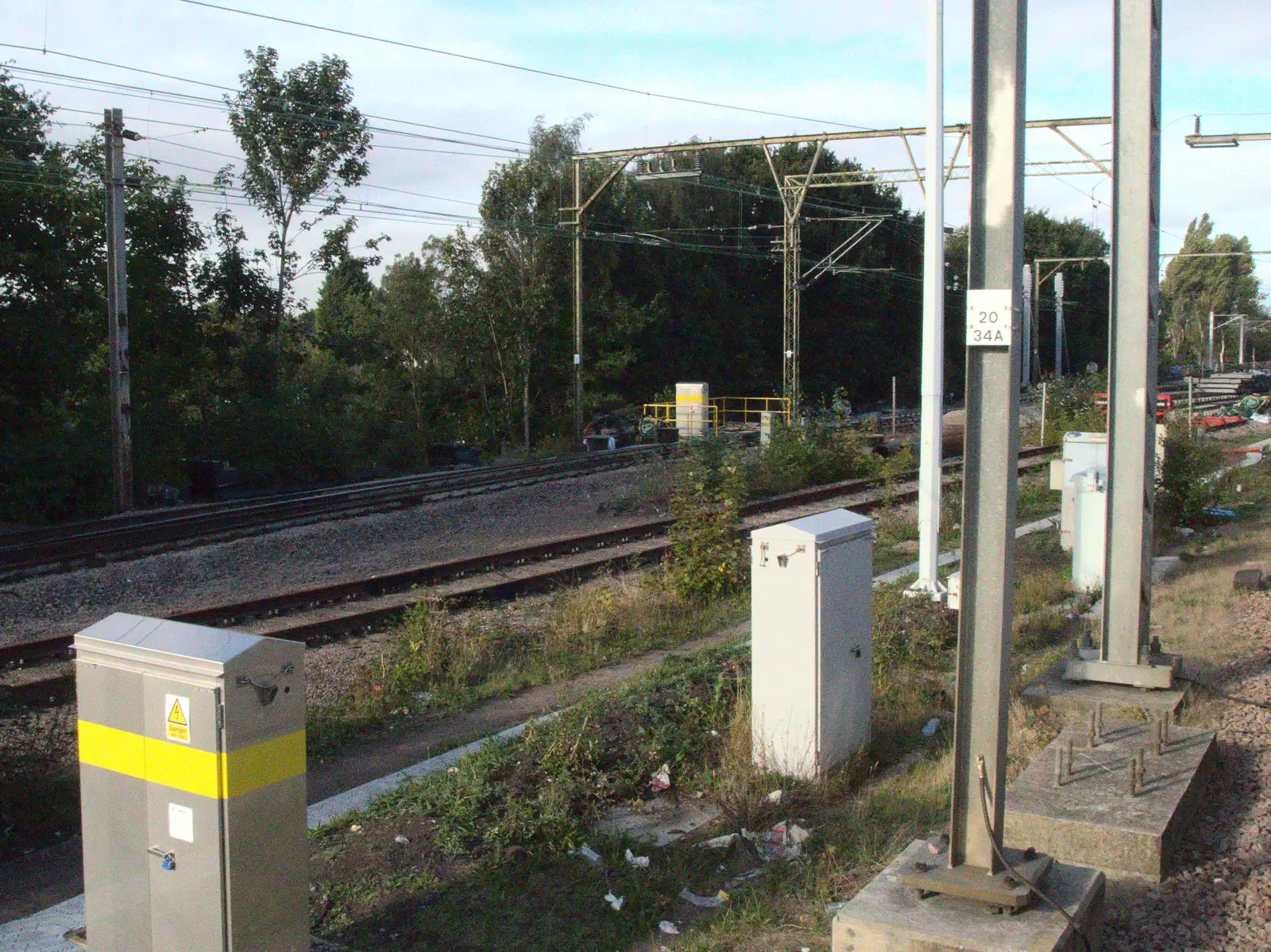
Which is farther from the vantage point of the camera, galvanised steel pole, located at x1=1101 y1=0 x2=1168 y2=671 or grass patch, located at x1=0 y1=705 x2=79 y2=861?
galvanised steel pole, located at x1=1101 y1=0 x2=1168 y2=671

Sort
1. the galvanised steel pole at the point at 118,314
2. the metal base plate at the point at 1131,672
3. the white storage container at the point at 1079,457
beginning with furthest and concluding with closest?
the galvanised steel pole at the point at 118,314 → the white storage container at the point at 1079,457 → the metal base plate at the point at 1131,672

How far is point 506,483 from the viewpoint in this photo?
21.9 metres

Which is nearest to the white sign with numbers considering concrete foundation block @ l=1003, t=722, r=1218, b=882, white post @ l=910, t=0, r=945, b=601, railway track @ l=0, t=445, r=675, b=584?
concrete foundation block @ l=1003, t=722, r=1218, b=882

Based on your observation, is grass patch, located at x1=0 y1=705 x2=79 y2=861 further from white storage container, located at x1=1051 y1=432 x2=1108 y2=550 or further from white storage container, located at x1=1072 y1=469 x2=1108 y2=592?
white storage container, located at x1=1051 y1=432 x2=1108 y2=550

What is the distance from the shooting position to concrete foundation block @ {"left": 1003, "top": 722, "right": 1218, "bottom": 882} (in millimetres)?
4324

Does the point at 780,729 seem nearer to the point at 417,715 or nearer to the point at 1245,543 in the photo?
the point at 417,715

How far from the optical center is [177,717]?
155 inches

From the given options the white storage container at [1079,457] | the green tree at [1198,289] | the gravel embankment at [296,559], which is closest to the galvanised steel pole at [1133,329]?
the white storage container at [1079,457]

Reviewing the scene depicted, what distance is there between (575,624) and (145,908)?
6.22 meters

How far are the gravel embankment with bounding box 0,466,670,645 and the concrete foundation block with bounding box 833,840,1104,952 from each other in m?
9.19

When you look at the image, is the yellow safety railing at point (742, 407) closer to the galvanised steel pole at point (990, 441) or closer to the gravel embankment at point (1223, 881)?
the gravel embankment at point (1223, 881)

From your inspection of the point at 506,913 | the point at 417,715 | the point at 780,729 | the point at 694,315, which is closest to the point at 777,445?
the point at 417,715

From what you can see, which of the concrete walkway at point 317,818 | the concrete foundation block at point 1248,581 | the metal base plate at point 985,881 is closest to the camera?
the metal base plate at point 985,881

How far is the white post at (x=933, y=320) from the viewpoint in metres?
9.88
